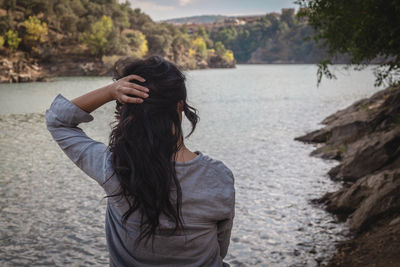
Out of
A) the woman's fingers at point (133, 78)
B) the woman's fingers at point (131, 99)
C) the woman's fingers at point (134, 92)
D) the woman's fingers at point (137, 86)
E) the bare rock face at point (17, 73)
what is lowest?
the bare rock face at point (17, 73)

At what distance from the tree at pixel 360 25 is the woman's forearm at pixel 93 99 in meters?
6.97

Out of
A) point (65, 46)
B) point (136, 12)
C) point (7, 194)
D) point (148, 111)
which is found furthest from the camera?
point (136, 12)

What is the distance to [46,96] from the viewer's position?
36.0m

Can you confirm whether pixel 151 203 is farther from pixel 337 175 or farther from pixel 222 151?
pixel 222 151

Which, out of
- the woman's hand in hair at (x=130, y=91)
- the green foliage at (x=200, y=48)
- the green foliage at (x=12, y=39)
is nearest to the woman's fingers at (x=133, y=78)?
the woman's hand in hair at (x=130, y=91)

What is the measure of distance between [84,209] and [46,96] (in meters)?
29.8

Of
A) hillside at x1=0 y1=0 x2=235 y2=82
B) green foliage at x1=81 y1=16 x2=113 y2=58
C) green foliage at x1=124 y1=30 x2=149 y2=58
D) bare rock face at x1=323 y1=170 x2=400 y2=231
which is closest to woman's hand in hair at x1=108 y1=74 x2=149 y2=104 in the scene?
bare rock face at x1=323 y1=170 x2=400 y2=231

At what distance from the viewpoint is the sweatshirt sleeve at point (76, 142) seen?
1.81 meters

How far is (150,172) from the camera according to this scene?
→ 174 cm

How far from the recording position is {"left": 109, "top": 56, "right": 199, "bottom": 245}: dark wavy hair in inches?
68.4

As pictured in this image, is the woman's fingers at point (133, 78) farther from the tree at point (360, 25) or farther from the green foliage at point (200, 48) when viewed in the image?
the green foliage at point (200, 48)

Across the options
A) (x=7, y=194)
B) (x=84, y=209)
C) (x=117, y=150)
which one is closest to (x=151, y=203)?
(x=117, y=150)

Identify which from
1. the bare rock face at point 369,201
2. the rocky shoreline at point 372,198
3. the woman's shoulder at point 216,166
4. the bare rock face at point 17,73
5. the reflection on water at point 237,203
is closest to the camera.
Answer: the woman's shoulder at point 216,166

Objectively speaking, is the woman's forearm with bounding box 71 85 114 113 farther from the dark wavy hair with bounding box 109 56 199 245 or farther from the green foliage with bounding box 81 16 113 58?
the green foliage with bounding box 81 16 113 58
